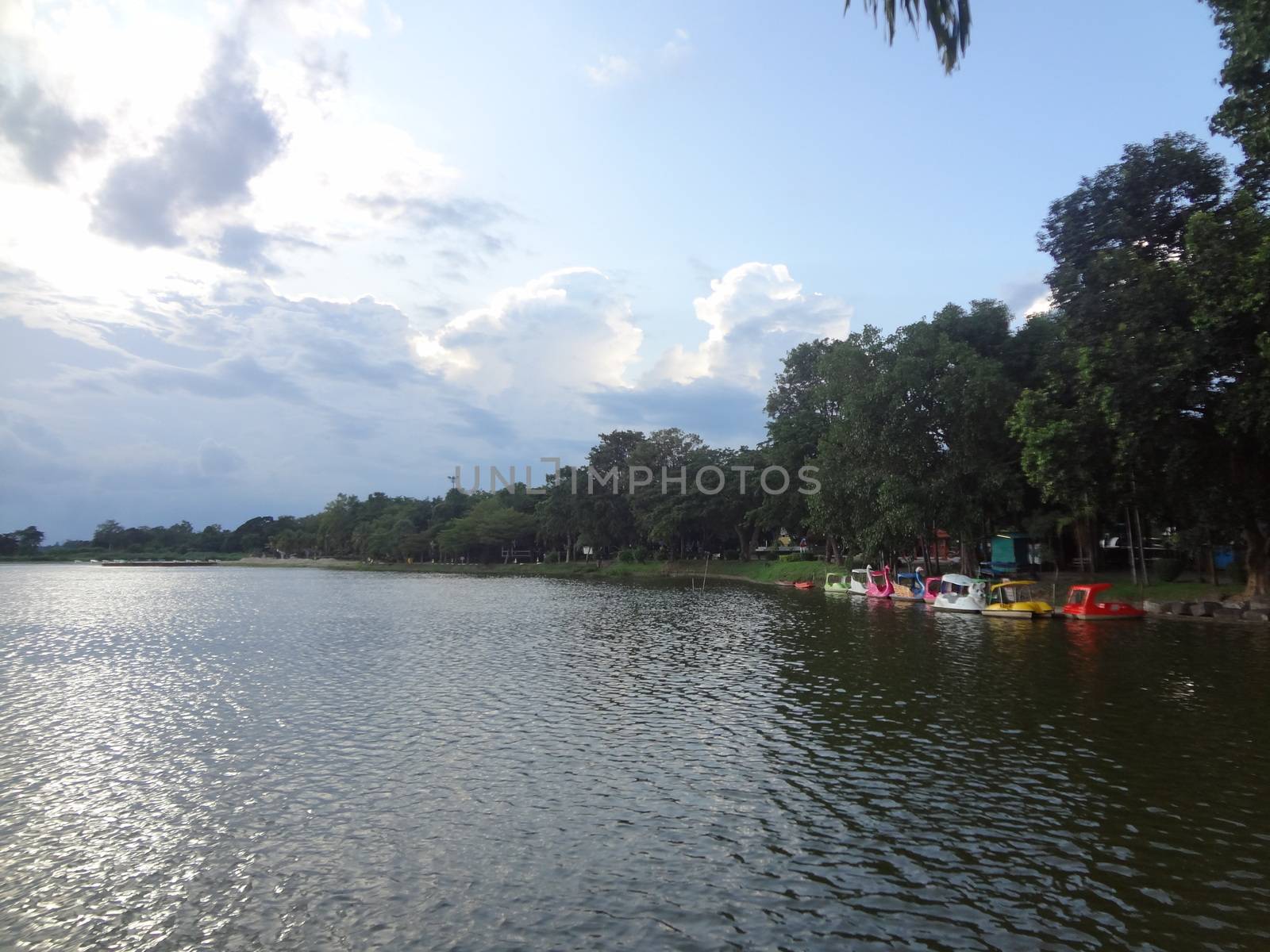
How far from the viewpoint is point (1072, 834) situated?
1055cm

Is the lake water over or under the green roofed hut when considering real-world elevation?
under

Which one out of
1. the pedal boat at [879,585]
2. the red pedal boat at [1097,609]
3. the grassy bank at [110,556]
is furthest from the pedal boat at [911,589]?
the grassy bank at [110,556]

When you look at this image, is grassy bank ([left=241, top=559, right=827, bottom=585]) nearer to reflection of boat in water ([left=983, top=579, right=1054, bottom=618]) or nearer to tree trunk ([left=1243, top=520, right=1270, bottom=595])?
reflection of boat in water ([left=983, top=579, right=1054, bottom=618])

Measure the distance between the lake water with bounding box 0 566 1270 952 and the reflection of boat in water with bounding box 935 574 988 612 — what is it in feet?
42.6

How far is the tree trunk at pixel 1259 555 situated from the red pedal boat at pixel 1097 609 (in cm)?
426

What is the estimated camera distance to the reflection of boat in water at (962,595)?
39.4 metres

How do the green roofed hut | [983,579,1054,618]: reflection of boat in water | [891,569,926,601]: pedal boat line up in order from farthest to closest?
1. the green roofed hut
2. [891,569,926,601]: pedal boat
3. [983,579,1054,618]: reflection of boat in water

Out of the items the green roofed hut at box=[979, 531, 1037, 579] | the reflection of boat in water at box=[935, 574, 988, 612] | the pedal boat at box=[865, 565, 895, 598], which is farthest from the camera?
the green roofed hut at box=[979, 531, 1037, 579]

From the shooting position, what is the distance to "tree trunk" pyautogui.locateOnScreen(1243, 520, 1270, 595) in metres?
32.2

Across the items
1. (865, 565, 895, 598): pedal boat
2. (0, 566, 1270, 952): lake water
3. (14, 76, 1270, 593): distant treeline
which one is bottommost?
(0, 566, 1270, 952): lake water

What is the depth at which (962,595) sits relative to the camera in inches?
1599

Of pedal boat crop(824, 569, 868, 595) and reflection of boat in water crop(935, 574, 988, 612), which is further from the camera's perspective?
pedal boat crop(824, 569, 868, 595)

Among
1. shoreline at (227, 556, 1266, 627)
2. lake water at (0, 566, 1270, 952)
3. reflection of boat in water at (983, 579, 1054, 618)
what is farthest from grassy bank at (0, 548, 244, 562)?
reflection of boat in water at (983, 579, 1054, 618)

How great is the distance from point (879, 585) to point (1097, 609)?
16.8m
